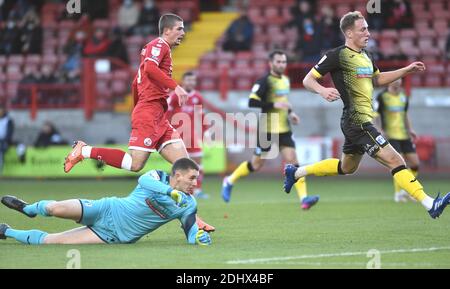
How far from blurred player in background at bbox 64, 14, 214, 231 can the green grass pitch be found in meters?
0.87

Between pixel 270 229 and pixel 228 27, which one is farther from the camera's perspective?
pixel 228 27

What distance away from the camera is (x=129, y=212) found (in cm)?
920

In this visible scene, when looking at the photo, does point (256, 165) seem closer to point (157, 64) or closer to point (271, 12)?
point (157, 64)

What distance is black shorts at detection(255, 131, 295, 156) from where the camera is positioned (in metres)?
15.0

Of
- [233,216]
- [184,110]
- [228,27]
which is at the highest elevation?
[228,27]

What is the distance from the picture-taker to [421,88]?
2288 centimetres

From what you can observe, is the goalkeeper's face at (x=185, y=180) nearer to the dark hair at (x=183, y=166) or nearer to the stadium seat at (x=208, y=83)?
the dark hair at (x=183, y=166)

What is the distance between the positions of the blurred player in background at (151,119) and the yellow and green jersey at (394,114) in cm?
564

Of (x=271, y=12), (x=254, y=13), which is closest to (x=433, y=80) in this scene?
(x=271, y=12)

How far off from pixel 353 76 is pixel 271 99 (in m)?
4.41

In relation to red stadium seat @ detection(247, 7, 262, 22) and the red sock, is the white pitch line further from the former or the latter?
red stadium seat @ detection(247, 7, 262, 22)
